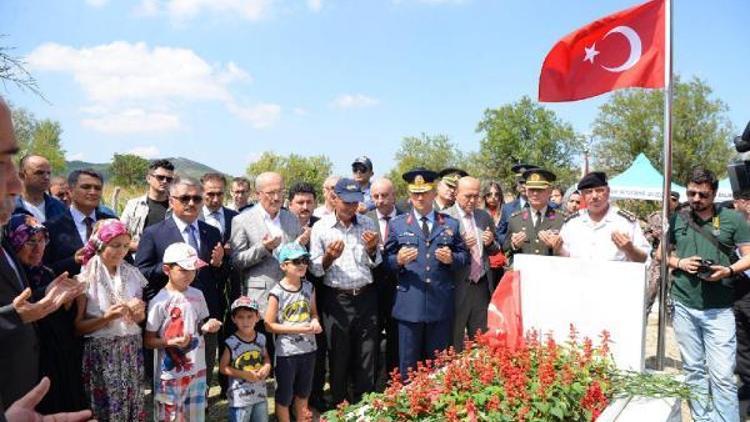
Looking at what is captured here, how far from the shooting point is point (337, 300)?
454 centimetres

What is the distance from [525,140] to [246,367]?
57.7 m

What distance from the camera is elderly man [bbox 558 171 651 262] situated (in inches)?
169

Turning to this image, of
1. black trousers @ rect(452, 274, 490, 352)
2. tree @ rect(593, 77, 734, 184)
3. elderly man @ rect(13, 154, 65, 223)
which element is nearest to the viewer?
elderly man @ rect(13, 154, 65, 223)

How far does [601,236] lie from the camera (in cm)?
438

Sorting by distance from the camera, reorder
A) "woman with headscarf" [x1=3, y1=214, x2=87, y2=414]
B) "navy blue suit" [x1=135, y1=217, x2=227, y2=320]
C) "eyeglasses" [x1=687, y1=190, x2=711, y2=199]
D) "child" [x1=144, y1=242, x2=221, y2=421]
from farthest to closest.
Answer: "eyeglasses" [x1=687, y1=190, x2=711, y2=199] → "navy blue suit" [x1=135, y1=217, x2=227, y2=320] → "child" [x1=144, y1=242, x2=221, y2=421] → "woman with headscarf" [x1=3, y1=214, x2=87, y2=414]

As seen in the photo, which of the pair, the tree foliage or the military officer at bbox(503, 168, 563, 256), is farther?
the tree foliage

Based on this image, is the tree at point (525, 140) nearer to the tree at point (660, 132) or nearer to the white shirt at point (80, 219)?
the tree at point (660, 132)

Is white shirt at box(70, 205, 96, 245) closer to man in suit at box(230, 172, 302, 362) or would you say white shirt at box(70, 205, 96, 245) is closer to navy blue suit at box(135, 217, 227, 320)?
navy blue suit at box(135, 217, 227, 320)

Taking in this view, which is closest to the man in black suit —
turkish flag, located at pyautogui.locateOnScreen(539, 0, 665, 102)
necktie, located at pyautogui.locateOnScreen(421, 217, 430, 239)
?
necktie, located at pyautogui.locateOnScreen(421, 217, 430, 239)

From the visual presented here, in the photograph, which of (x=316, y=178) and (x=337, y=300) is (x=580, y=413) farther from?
(x=316, y=178)

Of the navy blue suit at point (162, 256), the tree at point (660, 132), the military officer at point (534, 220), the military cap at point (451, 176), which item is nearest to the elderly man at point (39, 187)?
the navy blue suit at point (162, 256)

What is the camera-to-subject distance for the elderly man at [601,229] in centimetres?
429

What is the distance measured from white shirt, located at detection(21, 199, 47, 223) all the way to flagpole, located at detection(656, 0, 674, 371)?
5.13 metres

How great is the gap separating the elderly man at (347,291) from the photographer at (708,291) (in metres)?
2.49
